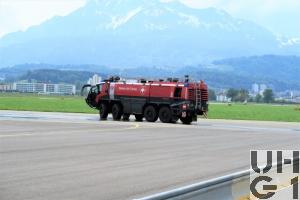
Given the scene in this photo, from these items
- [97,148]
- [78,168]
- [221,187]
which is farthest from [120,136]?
[221,187]

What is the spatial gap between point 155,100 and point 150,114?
3.03 feet

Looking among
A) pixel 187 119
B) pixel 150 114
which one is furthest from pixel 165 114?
pixel 187 119

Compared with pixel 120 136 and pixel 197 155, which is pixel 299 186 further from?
pixel 120 136

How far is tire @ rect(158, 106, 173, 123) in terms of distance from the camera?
36.4 m

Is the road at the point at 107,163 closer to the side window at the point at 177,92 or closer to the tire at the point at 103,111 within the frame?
the side window at the point at 177,92

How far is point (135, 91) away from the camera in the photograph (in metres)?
38.3

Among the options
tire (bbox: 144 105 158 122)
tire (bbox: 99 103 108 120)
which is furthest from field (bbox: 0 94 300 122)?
tire (bbox: 144 105 158 122)

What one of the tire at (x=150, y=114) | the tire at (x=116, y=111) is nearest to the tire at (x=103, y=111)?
the tire at (x=116, y=111)

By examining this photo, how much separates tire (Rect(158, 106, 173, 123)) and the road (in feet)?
43.7

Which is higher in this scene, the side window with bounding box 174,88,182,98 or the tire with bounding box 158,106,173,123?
the side window with bounding box 174,88,182,98

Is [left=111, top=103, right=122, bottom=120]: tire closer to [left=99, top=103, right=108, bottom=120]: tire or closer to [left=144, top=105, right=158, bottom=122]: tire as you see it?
[left=99, top=103, right=108, bottom=120]: tire

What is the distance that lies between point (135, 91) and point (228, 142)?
16.7 meters

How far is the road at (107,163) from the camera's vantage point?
1005 centimetres

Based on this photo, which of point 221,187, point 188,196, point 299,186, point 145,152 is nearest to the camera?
point 188,196
